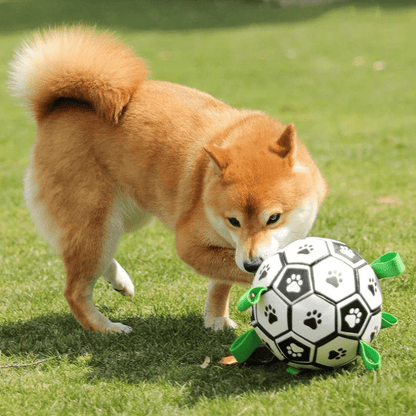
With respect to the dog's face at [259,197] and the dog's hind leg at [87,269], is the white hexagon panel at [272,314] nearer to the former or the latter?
the dog's face at [259,197]

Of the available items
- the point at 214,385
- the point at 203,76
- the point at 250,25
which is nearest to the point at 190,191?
the point at 214,385

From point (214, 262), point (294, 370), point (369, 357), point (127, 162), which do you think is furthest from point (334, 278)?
point (127, 162)

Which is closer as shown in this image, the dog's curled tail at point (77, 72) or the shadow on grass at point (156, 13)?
the dog's curled tail at point (77, 72)

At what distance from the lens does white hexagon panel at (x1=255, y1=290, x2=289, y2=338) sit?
2721 mm

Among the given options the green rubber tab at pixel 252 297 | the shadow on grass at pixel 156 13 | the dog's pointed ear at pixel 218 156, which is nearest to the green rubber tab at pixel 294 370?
the green rubber tab at pixel 252 297

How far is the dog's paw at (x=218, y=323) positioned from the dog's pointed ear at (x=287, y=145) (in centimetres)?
101

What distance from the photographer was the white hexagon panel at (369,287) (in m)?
2.74

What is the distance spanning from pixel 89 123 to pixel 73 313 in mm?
1155

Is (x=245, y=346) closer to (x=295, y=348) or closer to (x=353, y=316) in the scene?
(x=295, y=348)

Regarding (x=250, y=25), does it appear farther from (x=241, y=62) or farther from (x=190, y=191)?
(x=190, y=191)

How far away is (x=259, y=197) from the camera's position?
304cm

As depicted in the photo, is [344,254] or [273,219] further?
[273,219]

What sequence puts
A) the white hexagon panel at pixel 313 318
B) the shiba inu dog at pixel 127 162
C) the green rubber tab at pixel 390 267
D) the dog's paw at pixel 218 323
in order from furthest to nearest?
the dog's paw at pixel 218 323, the shiba inu dog at pixel 127 162, the green rubber tab at pixel 390 267, the white hexagon panel at pixel 313 318

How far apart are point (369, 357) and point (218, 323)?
104cm
